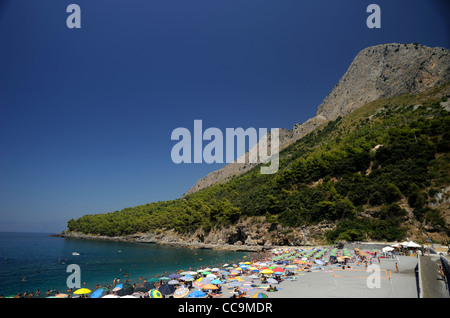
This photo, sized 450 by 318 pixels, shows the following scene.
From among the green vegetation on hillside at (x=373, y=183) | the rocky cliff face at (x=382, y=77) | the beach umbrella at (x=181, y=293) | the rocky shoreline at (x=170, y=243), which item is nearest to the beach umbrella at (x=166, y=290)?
the beach umbrella at (x=181, y=293)

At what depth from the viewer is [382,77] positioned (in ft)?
303

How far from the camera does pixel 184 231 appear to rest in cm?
7900

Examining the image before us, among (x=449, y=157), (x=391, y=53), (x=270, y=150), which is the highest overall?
(x=391, y=53)

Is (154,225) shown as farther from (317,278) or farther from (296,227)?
(317,278)

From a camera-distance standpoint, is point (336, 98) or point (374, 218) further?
point (336, 98)

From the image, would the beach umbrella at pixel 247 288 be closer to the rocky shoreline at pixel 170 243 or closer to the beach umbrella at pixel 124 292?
the beach umbrella at pixel 124 292

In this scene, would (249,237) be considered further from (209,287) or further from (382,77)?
(382,77)

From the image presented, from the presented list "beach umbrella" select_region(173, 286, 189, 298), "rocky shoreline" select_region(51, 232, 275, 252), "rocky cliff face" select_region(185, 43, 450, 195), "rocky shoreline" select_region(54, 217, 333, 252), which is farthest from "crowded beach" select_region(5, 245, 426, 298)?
"rocky cliff face" select_region(185, 43, 450, 195)

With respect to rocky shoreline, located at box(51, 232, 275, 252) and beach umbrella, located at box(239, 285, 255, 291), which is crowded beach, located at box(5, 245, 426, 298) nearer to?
beach umbrella, located at box(239, 285, 255, 291)

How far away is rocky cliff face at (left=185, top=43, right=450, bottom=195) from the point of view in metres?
69.8

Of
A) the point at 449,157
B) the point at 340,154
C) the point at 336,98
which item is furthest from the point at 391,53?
the point at 449,157
